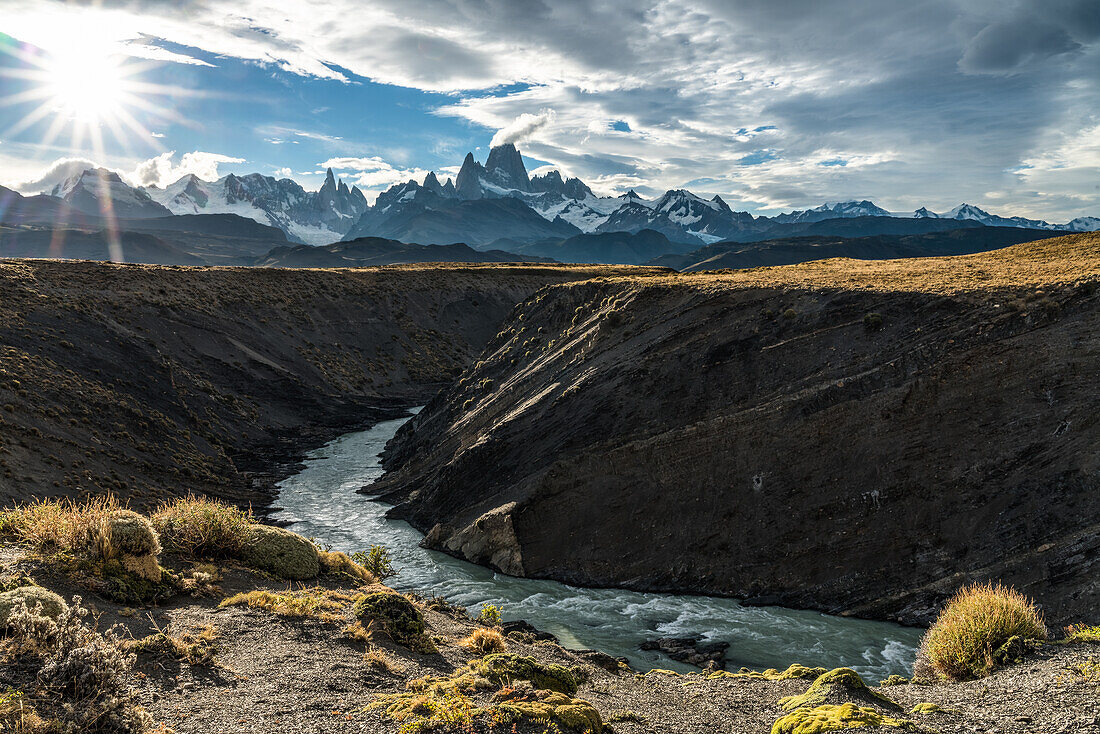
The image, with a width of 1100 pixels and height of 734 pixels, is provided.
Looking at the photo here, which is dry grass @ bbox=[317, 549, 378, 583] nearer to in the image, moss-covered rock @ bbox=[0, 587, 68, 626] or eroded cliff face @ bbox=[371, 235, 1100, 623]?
moss-covered rock @ bbox=[0, 587, 68, 626]

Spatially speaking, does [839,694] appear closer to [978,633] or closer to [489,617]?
[978,633]

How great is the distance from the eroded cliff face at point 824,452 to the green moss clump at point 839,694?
13.9 metres

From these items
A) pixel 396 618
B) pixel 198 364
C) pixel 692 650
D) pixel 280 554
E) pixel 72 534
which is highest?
pixel 198 364

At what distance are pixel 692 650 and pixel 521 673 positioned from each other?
12.0 m

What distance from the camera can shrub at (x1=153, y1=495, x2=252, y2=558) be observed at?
56.7ft

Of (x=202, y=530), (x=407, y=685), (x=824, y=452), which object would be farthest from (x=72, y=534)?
(x=824, y=452)

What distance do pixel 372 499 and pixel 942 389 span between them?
35.8 m

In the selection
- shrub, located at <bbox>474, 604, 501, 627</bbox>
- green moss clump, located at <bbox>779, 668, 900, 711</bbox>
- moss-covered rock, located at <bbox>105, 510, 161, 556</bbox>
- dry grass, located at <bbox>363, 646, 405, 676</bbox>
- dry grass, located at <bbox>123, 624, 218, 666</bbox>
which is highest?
moss-covered rock, located at <bbox>105, 510, 161, 556</bbox>

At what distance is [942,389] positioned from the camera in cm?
2730

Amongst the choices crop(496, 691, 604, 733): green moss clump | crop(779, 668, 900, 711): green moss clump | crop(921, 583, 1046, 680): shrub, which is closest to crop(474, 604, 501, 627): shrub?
crop(496, 691, 604, 733): green moss clump

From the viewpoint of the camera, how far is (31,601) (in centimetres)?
984

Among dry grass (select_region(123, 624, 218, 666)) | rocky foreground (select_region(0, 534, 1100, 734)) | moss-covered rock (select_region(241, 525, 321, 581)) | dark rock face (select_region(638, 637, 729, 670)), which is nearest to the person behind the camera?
rocky foreground (select_region(0, 534, 1100, 734))

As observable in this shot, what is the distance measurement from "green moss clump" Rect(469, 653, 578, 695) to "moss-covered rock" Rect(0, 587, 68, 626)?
7.60 metres

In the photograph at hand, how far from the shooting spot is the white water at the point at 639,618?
2153 cm
